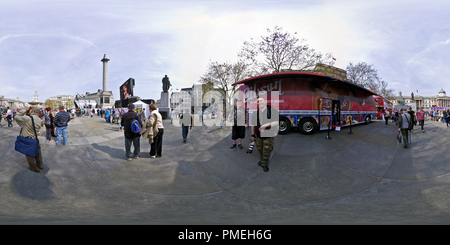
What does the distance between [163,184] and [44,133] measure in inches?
137

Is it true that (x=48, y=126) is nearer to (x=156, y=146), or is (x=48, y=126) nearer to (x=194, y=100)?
(x=156, y=146)

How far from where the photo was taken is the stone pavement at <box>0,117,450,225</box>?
3.00 m

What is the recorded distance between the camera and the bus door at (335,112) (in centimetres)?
634

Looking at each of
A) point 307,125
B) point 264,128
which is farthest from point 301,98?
point 264,128

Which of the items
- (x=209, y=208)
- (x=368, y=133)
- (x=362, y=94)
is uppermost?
(x=362, y=94)

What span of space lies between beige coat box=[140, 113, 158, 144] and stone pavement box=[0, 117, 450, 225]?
1.50ft

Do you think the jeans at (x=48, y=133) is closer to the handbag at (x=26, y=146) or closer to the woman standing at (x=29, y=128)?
the woman standing at (x=29, y=128)

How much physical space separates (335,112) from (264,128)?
3.37 m

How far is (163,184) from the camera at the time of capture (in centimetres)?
392

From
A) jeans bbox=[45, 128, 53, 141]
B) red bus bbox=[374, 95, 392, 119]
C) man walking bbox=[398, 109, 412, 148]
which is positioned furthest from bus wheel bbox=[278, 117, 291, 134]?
red bus bbox=[374, 95, 392, 119]

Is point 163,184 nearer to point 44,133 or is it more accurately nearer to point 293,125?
point 44,133
